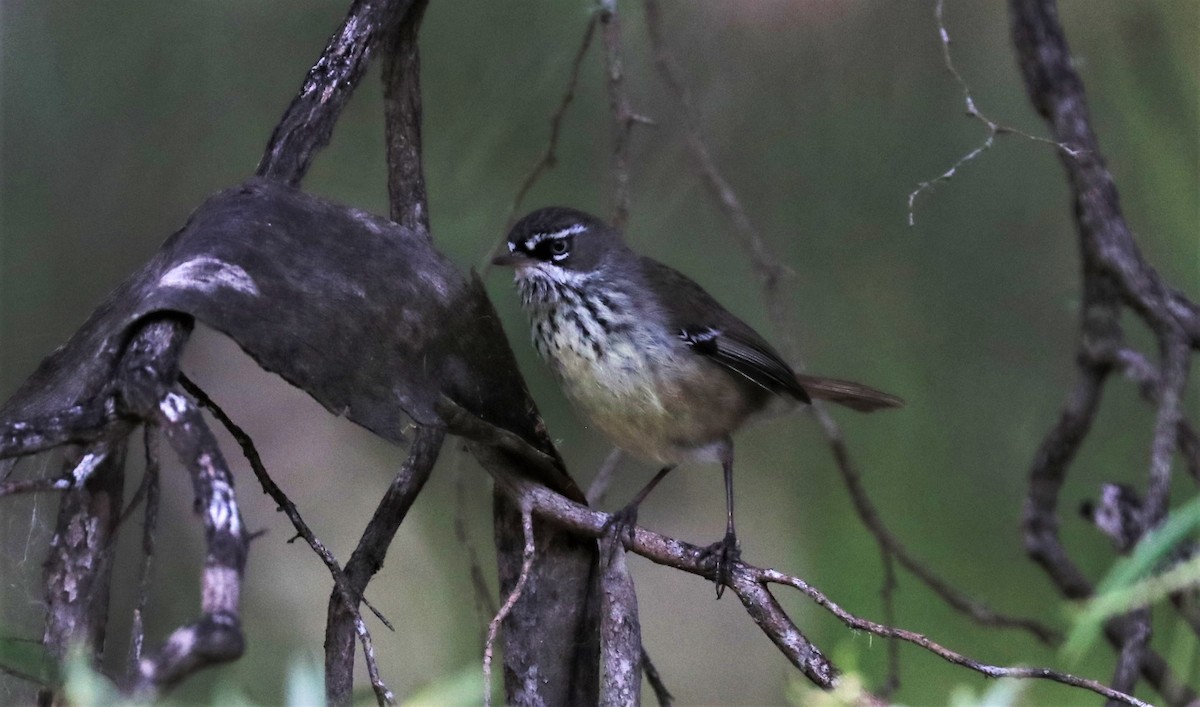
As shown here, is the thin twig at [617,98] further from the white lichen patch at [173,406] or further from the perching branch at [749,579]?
the white lichen patch at [173,406]

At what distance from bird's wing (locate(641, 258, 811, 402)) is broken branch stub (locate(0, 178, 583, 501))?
1.18 meters

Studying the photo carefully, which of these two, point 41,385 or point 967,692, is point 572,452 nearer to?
point 41,385

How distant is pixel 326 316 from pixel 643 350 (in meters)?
1.40

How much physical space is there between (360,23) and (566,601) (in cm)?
125

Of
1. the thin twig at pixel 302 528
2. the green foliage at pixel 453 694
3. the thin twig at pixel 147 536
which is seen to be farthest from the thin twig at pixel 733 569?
the green foliage at pixel 453 694

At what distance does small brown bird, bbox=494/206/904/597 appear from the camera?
3207mm

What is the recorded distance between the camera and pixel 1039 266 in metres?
4.25

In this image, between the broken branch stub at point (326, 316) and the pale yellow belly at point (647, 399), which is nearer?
the broken branch stub at point (326, 316)

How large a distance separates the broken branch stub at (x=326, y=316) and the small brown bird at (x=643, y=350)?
897mm

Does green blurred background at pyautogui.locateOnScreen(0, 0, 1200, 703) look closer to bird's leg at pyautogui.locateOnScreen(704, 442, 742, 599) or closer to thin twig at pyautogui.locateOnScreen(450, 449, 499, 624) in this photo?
bird's leg at pyautogui.locateOnScreen(704, 442, 742, 599)

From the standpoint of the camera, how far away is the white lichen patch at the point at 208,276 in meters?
1.82

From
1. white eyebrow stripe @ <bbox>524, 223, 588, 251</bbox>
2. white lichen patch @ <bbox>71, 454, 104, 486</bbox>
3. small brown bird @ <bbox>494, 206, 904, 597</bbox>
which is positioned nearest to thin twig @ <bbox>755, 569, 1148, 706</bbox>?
small brown bird @ <bbox>494, 206, 904, 597</bbox>

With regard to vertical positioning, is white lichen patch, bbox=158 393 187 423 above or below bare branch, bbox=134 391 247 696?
above

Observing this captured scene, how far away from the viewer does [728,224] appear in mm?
4332
